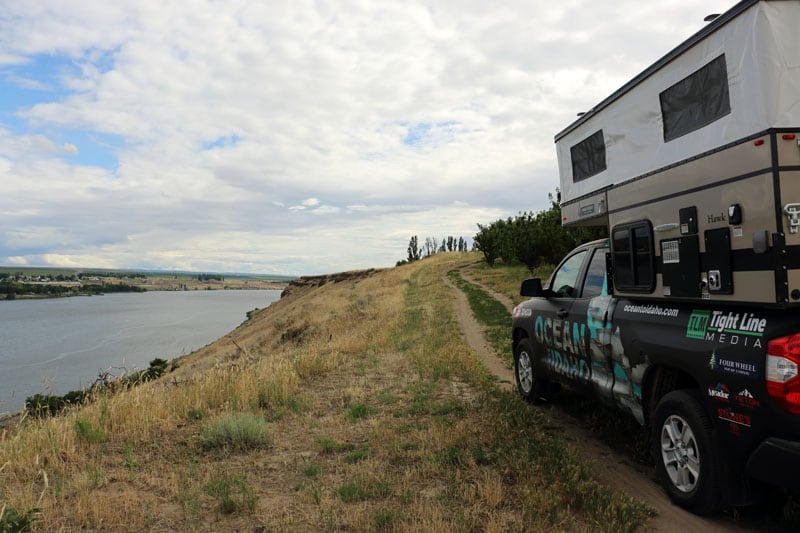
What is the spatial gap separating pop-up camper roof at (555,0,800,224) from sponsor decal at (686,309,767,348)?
1.22 metres

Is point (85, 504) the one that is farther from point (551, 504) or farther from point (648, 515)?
point (648, 515)

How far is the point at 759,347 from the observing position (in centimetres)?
325

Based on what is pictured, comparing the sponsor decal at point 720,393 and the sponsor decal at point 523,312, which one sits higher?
the sponsor decal at point 523,312

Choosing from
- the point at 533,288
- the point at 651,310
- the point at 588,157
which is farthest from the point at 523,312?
the point at 651,310

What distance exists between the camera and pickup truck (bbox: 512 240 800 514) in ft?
10.4

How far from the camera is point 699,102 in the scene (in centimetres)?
428

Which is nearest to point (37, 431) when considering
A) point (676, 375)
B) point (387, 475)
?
point (387, 475)

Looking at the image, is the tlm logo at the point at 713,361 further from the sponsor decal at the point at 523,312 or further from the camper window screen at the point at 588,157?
the sponsor decal at the point at 523,312

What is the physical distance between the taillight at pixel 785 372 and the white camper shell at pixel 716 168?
267 millimetres

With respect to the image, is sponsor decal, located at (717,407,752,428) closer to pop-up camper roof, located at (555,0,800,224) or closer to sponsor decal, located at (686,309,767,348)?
sponsor decal, located at (686,309,767,348)

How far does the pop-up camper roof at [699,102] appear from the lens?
138 inches

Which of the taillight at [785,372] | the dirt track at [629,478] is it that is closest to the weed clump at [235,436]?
the dirt track at [629,478]

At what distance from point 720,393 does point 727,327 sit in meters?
0.46

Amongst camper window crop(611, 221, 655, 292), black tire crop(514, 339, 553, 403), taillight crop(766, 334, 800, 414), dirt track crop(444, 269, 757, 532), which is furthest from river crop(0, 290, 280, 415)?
taillight crop(766, 334, 800, 414)
